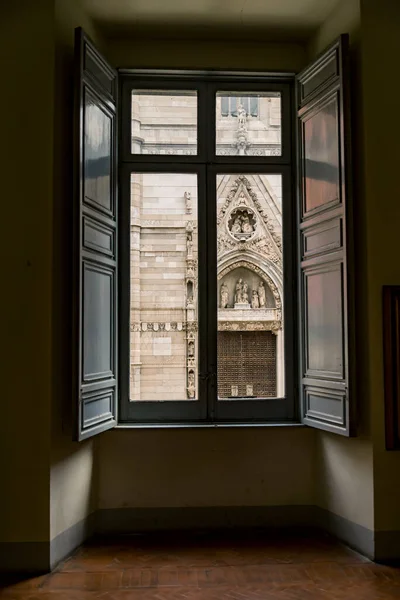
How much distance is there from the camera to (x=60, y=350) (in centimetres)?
401

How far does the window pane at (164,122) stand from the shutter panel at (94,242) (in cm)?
27

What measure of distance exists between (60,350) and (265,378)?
178 centimetres

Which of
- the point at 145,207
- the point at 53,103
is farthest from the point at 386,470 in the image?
the point at 53,103

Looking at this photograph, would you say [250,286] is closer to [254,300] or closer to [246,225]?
[254,300]

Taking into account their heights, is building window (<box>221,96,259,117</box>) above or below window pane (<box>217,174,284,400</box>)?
above

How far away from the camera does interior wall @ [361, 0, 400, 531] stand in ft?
13.2

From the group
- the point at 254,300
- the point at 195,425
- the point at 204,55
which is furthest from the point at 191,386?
the point at 204,55

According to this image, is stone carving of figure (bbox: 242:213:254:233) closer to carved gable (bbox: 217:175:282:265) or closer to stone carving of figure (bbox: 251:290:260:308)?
carved gable (bbox: 217:175:282:265)

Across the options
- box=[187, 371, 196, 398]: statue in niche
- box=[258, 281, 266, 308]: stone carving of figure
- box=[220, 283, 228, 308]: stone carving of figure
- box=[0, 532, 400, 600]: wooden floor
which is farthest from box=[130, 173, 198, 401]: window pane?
box=[0, 532, 400, 600]: wooden floor

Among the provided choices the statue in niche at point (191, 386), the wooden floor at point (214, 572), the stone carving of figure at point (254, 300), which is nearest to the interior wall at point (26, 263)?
the wooden floor at point (214, 572)

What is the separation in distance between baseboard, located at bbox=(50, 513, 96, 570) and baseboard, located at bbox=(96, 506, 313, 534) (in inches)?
5.1

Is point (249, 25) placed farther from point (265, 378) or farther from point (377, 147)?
point (265, 378)

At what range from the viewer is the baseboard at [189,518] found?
462 centimetres

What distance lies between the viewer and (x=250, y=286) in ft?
17.9
